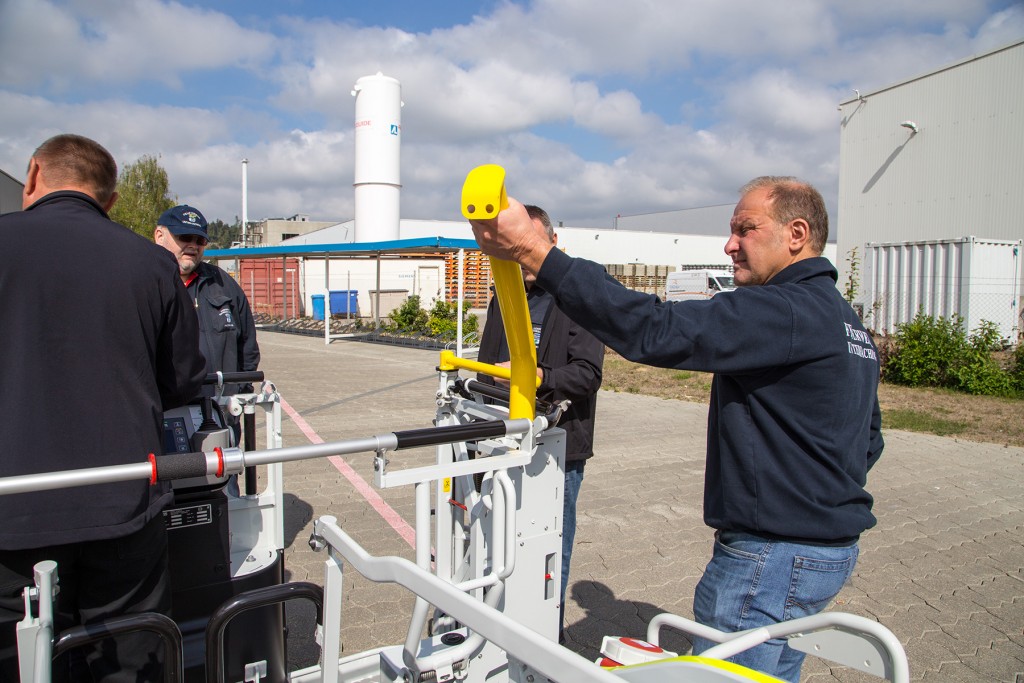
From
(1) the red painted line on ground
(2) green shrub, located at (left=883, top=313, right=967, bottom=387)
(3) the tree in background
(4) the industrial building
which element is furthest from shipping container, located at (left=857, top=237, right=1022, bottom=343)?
(3) the tree in background

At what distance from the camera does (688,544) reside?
4918 millimetres

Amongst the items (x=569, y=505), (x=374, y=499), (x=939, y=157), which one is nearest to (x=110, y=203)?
(x=569, y=505)

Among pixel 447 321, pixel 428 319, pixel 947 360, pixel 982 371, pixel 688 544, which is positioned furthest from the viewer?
pixel 428 319

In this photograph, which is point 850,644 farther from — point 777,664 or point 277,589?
point 277,589

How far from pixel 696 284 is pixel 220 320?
23943 mm

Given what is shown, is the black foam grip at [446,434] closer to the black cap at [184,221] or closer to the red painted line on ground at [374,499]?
the red painted line on ground at [374,499]

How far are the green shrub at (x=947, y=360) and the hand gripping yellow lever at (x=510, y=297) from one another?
1126cm

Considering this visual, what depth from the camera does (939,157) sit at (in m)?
18.5

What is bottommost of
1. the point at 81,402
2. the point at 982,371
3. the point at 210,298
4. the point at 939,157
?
the point at 982,371

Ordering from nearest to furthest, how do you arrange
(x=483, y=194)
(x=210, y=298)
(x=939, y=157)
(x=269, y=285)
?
(x=483, y=194) → (x=210, y=298) → (x=939, y=157) → (x=269, y=285)

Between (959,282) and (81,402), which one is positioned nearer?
(81,402)

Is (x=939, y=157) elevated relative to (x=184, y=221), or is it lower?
elevated

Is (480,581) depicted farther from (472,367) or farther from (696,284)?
(696,284)

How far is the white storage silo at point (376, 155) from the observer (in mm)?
A: 20719
